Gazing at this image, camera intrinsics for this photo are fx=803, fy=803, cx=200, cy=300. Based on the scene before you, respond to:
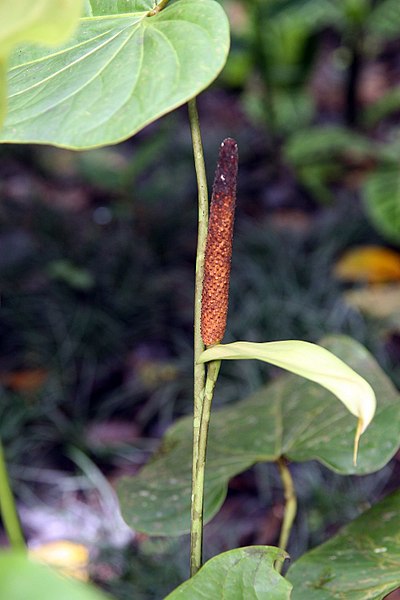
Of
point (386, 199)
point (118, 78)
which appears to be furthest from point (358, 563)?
point (386, 199)

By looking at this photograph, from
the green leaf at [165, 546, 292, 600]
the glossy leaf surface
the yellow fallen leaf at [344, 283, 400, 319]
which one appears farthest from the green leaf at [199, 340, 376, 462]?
the yellow fallen leaf at [344, 283, 400, 319]

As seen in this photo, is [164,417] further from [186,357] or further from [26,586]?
[26,586]

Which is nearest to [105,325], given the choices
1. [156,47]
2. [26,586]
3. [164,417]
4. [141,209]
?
[164,417]

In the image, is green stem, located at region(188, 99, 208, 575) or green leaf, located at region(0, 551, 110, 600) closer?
green leaf, located at region(0, 551, 110, 600)

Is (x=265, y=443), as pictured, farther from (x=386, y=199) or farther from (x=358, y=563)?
(x=386, y=199)

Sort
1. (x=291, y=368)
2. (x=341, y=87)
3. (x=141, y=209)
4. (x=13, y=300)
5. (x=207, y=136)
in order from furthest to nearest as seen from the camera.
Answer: (x=341, y=87) < (x=207, y=136) < (x=141, y=209) < (x=13, y=300) < (x=291, y=368)

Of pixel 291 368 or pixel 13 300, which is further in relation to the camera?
pixel 13 300

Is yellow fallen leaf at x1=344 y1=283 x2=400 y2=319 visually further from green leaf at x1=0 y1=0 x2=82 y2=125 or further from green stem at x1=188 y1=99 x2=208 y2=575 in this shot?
green leaf at x1=0 y1=0 x2=82 y2=125
